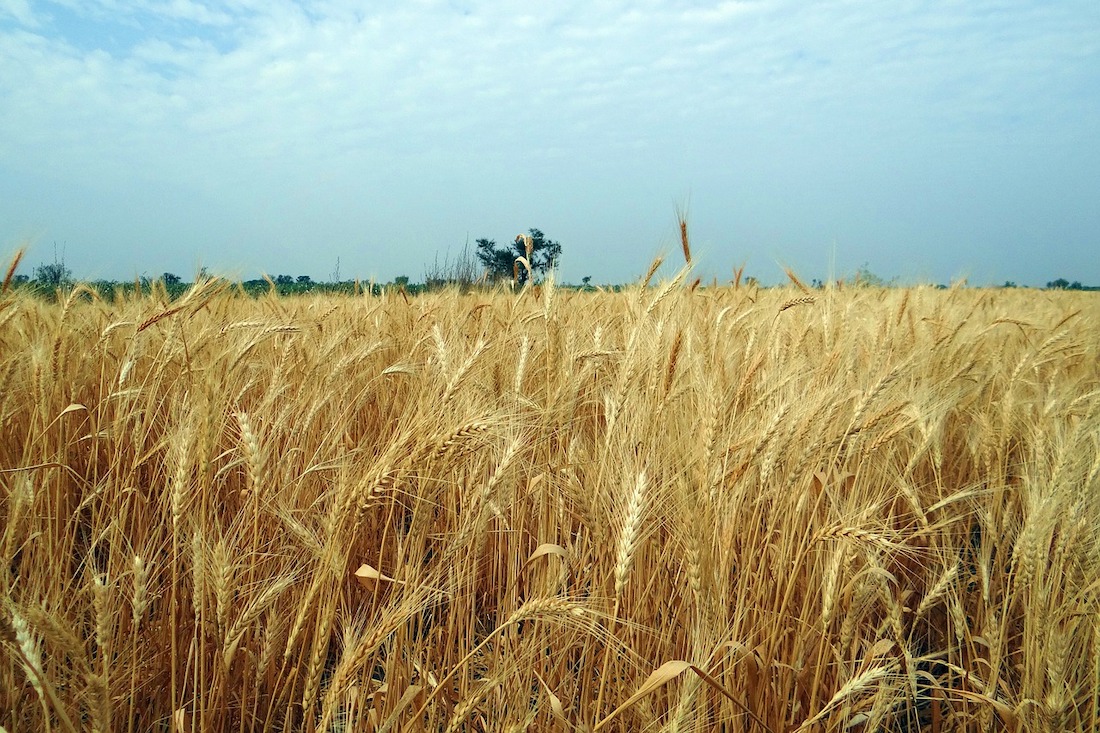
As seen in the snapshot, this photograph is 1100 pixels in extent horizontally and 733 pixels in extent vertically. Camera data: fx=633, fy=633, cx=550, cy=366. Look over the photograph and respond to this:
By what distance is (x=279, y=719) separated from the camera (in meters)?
1.38

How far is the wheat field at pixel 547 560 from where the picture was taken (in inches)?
43.9

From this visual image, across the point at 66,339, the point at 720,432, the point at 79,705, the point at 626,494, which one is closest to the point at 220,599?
the point at 79,705

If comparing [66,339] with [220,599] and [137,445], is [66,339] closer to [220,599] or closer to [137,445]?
[137,445]

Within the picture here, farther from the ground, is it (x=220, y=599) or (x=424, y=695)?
(x=220, y=599)

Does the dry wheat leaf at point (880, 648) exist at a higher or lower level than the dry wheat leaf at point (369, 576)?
lower

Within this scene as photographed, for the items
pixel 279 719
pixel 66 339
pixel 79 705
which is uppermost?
pixel 66 339

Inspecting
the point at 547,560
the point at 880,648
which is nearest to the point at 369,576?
the point at 547,560

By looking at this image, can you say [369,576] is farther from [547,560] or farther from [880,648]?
[880,648]

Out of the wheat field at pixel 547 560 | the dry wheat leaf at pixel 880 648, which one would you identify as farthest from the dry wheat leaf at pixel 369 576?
the dry wheat leaf at pixel 880 648

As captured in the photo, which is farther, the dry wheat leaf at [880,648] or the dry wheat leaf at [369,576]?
the dry wheat leaf at [369,576]

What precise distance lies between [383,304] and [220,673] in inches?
102

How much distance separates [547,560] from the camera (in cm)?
154

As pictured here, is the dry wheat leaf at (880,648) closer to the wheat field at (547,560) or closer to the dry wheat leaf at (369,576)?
the wheat field at (547,560)

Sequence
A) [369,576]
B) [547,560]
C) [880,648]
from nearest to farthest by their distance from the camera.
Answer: [880,648], [369,576], [547,560]
